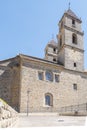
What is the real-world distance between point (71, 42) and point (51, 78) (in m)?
7.93

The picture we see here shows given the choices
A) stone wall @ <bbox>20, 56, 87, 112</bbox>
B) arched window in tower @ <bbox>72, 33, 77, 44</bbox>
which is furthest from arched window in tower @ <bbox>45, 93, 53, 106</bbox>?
arched window in tower @ <bbox>72, 33, 77, 44</bbox>

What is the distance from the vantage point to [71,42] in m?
30.8

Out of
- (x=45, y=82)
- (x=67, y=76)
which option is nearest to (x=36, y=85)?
(x=45, y=82)

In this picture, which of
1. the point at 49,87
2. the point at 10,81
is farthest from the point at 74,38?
the point at 10,81

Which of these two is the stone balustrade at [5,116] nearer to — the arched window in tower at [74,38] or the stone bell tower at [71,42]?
the stone bell tower at [71,42]

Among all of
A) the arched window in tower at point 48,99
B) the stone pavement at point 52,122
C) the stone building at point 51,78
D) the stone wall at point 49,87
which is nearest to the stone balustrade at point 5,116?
the stone pavement at point 52,122

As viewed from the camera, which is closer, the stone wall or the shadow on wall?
the shadow on wall

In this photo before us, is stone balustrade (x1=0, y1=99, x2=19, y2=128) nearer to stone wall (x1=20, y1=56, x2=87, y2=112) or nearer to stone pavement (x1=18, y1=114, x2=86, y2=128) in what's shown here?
stone pavement (x1=18, y1=114, x2=86, y2=128)

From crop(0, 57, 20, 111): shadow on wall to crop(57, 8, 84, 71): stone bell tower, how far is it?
27.7ft

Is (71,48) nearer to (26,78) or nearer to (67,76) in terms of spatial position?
(67,76)

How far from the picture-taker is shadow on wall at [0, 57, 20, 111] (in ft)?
77.8

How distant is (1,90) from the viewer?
24.0m

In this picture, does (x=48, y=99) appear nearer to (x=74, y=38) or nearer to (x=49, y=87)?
(x=49, y=87)

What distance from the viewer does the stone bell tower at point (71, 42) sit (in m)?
29.8
